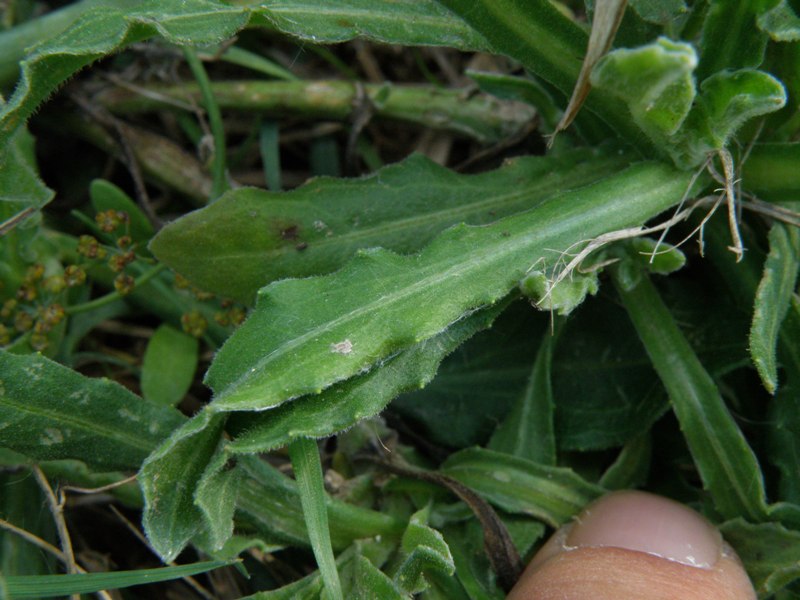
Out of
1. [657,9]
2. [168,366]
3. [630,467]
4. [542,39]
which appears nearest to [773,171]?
[657,9]

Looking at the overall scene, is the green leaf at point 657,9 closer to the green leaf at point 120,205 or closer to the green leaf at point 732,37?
the green leaf at point 732,37

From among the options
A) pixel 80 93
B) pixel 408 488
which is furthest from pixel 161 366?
pixel 80 93

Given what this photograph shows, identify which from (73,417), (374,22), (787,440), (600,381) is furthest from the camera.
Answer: (600,381)

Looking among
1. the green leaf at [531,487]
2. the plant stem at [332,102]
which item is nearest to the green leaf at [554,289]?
the green leaf at [531,487]

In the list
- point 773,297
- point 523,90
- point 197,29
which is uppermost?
point 197,29

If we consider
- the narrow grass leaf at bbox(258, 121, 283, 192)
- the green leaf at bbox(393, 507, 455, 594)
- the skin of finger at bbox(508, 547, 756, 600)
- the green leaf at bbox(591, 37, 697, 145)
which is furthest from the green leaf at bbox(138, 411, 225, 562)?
the narrow grass leaf at bbox(258, 121, 283, 192)

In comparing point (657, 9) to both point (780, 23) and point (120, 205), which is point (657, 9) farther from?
point (120, 205)

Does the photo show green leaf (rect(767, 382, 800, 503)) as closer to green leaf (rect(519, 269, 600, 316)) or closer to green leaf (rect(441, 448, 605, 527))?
green leaf (rect(441, 448, 605, 527))
